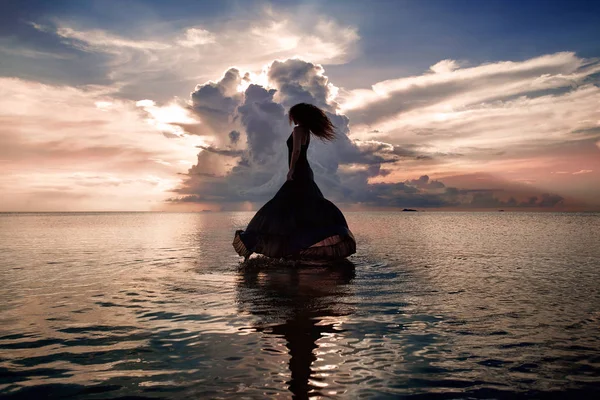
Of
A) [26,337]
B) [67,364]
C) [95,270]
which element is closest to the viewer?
[67,364]

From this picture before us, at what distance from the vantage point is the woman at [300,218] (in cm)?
1328

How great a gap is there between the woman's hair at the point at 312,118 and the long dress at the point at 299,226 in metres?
0.53

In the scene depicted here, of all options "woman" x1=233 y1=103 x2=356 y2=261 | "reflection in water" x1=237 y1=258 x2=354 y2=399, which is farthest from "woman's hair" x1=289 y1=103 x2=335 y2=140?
"reflection in water" x1=237 y1=258 x2=354 y2=399

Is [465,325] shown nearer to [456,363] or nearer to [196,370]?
[456,363]

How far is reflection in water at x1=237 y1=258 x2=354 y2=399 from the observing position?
197 inches

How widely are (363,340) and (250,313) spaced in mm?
2440

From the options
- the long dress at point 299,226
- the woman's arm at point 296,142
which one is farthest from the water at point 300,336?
the woman's arm at point 296,142

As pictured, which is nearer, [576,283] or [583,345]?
[583,345]

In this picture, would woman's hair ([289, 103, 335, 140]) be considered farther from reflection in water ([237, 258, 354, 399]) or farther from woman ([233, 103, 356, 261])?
reflection in water ([237, 258, 354, 399])

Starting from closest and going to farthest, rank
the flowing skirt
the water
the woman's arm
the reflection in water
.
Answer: the water
the reflection in water
the flowing skirt
the woman's arm

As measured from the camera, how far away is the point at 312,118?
1393cm

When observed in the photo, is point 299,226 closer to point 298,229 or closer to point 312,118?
point 298,229

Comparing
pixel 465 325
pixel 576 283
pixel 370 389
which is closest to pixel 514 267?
pixel 576 283

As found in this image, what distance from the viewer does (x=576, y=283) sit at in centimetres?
1101
